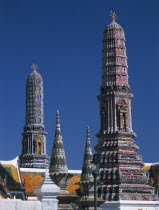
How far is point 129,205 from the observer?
38.6 m

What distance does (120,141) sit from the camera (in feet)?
134

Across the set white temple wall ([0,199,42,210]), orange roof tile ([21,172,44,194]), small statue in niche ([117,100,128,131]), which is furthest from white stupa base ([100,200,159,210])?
white temple wall ([0,199,42,210])

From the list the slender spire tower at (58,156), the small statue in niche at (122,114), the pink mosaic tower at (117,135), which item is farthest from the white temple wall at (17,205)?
the small statue in niche at (122,114)

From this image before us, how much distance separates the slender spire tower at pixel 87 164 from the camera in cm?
3716

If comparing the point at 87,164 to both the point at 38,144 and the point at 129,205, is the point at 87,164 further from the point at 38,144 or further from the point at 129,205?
the point at 38,144

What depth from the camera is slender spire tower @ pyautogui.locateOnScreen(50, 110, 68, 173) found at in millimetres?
38469

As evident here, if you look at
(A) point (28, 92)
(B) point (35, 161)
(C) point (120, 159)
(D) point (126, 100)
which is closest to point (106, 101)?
(D) point (126, 100)

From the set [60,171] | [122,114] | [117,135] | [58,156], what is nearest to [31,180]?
[58,156]

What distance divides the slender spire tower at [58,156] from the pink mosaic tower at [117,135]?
3.28m

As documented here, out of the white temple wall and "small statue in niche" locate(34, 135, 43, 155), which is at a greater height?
"small statue in niche" locate(34, 135, 43, 155)

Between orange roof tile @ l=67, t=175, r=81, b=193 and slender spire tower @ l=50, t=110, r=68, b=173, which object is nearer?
slender spire tower @ l=50, t=110, r=68, b=173

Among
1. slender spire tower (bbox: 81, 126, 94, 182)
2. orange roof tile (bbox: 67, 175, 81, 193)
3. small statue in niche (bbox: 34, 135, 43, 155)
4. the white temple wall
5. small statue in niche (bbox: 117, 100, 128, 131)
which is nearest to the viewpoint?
the white temple wall

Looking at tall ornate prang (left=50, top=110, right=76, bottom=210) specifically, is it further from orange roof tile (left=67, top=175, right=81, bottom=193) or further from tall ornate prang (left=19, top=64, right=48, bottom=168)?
tall ornate prang (left=19, top=64, right=48, bottom=168)

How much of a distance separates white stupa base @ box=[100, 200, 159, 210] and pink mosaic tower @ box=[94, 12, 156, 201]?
1.10 ft
